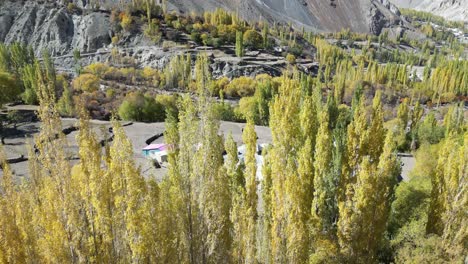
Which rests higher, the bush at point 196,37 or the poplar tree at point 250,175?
the bush at point 196,37

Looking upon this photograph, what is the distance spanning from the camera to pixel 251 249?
10836mm

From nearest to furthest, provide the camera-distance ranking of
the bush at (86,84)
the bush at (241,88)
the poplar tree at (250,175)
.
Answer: the poplar tree at (250,175) < the bush at (86,84) < the bush at (241,88)

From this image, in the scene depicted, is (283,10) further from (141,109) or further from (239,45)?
(141,109)

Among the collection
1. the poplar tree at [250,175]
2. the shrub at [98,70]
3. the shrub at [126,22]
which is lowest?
the shrub at [98,70]

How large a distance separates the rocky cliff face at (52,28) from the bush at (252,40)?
41303mm

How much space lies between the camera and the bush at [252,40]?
4117 inches

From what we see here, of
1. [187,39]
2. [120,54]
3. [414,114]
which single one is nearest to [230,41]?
[187,39]

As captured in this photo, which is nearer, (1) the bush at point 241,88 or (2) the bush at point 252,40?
(1) the bush at point 241,88

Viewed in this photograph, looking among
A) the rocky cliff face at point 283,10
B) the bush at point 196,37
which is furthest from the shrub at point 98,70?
the rocky cliff face at point 283,10

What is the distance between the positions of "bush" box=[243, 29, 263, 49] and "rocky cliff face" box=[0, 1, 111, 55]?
41303 mm

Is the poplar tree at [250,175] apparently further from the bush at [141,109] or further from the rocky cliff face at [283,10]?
the rocky cliff face at [283,10]

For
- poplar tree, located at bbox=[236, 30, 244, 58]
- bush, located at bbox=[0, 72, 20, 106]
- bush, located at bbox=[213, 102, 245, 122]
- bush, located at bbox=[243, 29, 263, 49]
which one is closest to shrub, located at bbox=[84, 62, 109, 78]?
bush, located at bbox=[0, 72, 20, 106]

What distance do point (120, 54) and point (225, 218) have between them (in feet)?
308

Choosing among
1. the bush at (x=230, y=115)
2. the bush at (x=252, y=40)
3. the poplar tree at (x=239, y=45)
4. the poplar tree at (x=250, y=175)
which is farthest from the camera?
the bush at (x=252, y=40)
